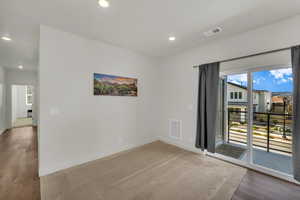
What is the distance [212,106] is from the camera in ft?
9.28

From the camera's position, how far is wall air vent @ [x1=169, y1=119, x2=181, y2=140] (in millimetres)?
3602

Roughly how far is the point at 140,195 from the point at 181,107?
7.66 ft

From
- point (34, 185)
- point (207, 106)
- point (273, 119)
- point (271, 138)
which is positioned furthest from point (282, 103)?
point (34, 185)

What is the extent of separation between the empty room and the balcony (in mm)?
19

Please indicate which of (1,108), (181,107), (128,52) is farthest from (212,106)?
(1,108)

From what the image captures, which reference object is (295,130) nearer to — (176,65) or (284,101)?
(284,101)

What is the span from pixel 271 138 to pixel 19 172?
4801mm

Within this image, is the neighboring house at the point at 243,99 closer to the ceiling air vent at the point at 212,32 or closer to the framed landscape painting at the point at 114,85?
the ceiling air vent at the point at 212,32

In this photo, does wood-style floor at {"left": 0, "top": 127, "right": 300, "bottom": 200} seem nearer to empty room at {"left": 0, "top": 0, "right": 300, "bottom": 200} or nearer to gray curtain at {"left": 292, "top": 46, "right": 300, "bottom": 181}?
empty room at {"left": 0, "top": 0, "right": 300, "bottom": 200}

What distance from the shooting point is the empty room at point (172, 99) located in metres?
1.87

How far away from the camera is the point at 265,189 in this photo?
1.90 metres

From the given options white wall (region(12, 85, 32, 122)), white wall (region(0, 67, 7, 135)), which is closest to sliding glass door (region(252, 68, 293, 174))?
white wall (region(0, 67, 7, 135))

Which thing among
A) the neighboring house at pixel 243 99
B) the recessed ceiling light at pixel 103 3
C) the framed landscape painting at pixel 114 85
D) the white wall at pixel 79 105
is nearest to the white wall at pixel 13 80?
the white wall at pixel 79 105

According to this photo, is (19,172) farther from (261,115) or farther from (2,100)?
(261,115)
